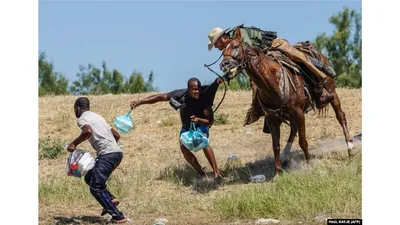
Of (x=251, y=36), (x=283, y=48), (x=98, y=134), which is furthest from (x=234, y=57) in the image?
(x=98, y=134)

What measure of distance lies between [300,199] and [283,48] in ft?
10.5

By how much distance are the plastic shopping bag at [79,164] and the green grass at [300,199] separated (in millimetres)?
1831

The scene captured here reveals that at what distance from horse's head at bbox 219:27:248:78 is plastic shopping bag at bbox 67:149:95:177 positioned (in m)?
2.38

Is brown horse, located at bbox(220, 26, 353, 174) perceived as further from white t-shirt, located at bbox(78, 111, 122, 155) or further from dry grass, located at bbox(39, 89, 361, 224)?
white t-shirt, located at bbox(78, 111, 122, 155)

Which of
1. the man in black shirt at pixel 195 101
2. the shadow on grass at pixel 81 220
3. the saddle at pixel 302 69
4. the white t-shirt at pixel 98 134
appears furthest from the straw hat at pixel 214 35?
the shadow on grass at pixel 81 220

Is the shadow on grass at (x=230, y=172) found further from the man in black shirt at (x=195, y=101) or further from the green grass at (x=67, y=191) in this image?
the green grass at (x=67, y=191)

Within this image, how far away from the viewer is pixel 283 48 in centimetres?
1229

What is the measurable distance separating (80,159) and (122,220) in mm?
962

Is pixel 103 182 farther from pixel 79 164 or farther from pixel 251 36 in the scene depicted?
pixel 251 36

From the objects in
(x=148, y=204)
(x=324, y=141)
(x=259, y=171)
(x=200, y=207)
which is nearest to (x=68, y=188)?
(x=148, y=204)

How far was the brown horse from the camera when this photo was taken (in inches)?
435

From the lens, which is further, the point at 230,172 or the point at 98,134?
the point at 230,172

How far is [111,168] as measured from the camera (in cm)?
980

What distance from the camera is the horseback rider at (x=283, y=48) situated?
11477 millimetres
